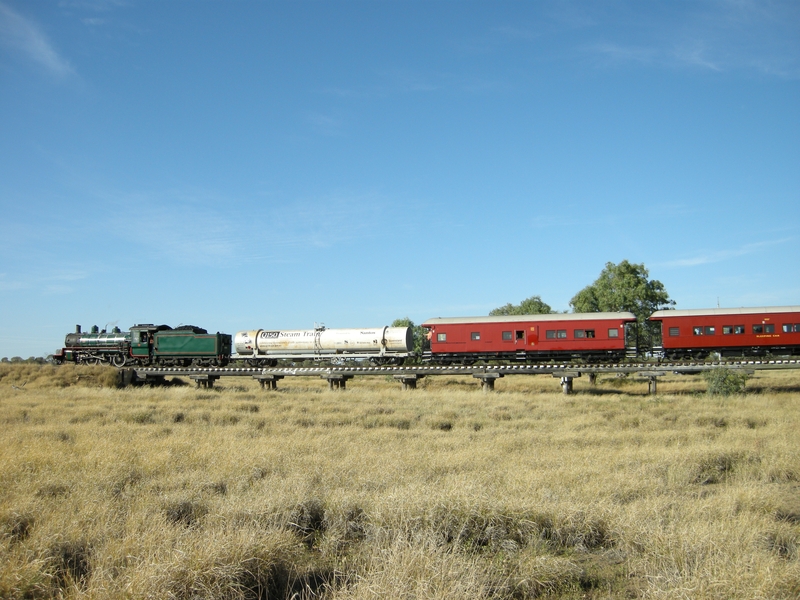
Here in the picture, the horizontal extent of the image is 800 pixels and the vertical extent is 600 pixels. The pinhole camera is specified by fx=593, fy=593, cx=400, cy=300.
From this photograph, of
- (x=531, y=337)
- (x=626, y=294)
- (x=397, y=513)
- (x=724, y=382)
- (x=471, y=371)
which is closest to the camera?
(x=397, y=513)

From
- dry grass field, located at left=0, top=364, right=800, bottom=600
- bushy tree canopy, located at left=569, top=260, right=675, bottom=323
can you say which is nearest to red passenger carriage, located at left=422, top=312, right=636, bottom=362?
dry grass field, located at left=0, top=364, right=800, bottom=600

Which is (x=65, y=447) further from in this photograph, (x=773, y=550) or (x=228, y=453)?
(x=773, y=550)

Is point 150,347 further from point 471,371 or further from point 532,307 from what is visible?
point 532,307

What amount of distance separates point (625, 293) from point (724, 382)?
4540 cm

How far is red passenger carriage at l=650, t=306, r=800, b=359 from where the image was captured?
115ft

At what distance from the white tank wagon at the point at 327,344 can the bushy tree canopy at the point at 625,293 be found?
42959 mm

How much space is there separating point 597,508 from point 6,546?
7644mm

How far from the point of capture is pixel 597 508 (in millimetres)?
8805

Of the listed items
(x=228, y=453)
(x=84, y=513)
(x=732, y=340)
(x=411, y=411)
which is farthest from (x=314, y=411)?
(x=732, y=340)

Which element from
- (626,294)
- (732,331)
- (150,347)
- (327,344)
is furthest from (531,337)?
(626,294)

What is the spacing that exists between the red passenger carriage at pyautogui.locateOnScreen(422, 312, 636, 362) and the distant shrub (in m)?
5.90

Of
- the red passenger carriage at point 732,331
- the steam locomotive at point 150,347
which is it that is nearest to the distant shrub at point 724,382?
the red passenger carriage at point 732,331

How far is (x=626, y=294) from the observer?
7400 cm

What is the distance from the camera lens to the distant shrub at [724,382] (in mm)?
30188
